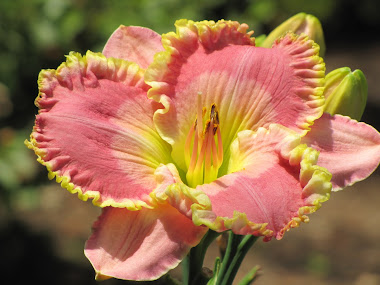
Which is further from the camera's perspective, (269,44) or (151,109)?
(269,44)

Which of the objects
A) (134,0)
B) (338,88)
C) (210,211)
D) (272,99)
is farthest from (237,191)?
(134,0)

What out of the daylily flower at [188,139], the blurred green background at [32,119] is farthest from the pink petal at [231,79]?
the blurred green background at [32,119]

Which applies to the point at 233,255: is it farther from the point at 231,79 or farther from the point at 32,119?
the point at 32,119

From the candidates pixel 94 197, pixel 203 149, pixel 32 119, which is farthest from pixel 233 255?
pixel 32 119

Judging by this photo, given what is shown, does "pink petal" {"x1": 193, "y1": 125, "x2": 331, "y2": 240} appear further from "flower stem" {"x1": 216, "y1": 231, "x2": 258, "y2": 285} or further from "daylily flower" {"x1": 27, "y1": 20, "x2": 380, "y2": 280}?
"flower stem" {"x1": 216, "y1": 231, "x2": 258, "y2": 285}

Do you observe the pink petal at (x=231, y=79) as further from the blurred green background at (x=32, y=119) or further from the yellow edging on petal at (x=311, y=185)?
the blurred green background at (x=32, y=119)

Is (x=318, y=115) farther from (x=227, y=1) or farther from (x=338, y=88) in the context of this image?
(x=227, y=1)
